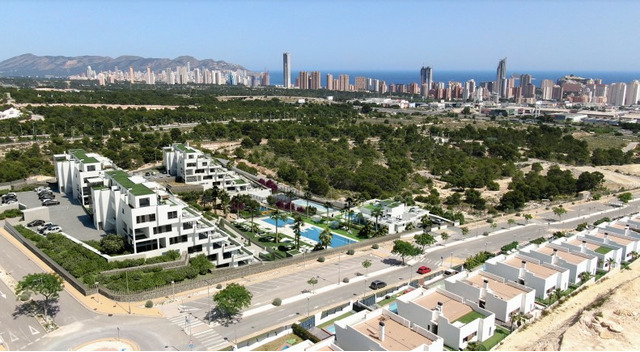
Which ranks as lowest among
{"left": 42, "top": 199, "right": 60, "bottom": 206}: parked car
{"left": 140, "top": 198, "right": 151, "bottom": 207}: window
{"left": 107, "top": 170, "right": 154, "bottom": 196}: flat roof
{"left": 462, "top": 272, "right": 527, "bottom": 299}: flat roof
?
{"left": 462, "top": 272, "right": 527, "bottom": 299}: flat roof

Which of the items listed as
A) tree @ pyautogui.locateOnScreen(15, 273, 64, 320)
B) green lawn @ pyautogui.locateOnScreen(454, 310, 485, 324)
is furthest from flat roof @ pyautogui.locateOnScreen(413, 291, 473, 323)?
tree @ pyautogui.locateOnScreen(15, 273, 64, 320)

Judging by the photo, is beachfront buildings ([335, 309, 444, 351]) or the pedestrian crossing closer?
beachfront buildings ([335, 309, 444, 351])

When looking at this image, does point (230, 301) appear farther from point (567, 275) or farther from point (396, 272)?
point (567, 275)

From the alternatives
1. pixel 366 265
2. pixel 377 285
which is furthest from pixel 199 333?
pixel 366 265

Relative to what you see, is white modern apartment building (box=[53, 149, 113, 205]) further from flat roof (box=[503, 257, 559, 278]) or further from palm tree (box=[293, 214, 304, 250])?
flat roof (box=[503, 257, 559, 278])

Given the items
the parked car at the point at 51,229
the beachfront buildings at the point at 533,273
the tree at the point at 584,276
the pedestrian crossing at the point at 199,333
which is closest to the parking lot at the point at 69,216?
the parked car at the point at 51,229
